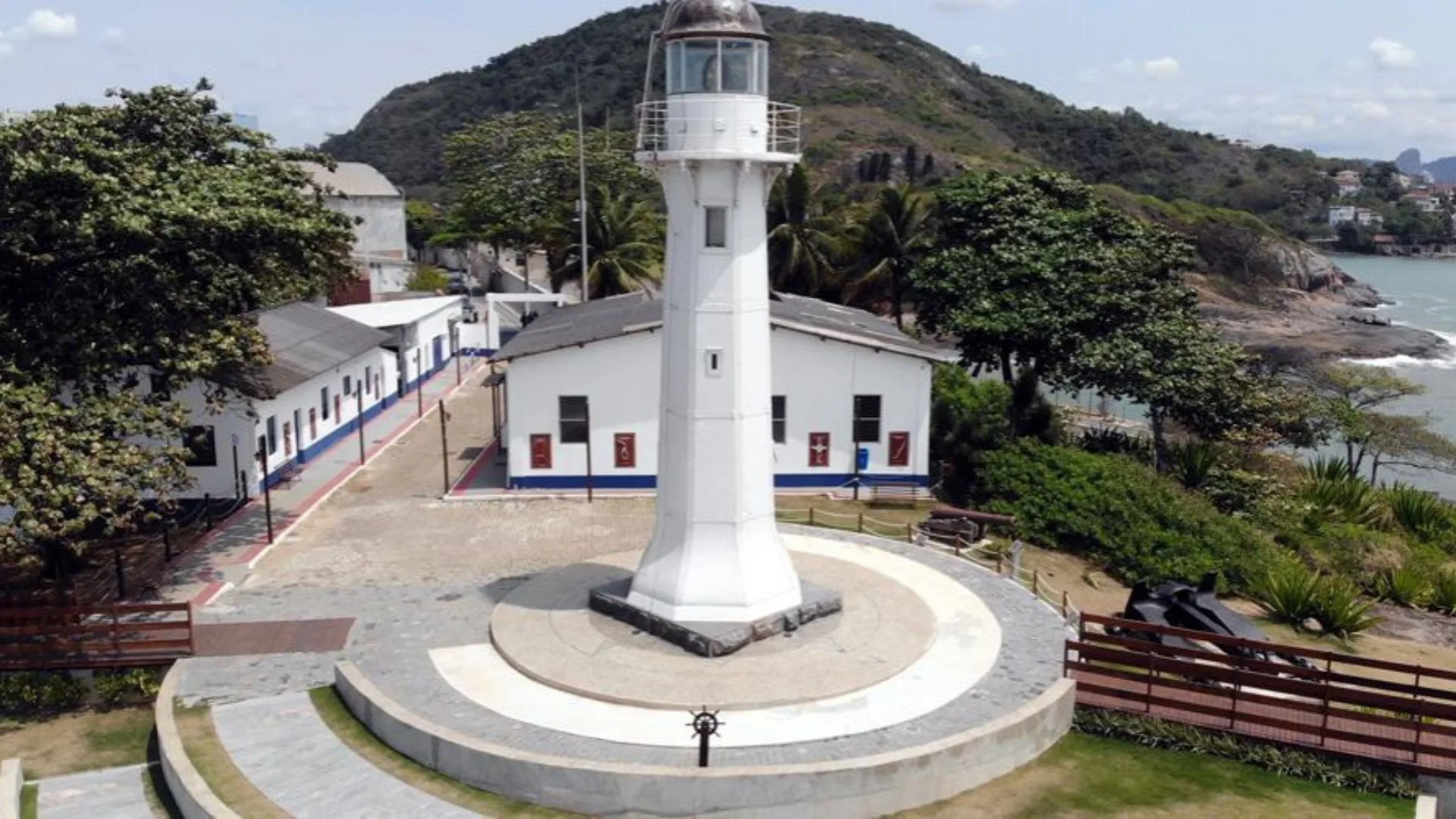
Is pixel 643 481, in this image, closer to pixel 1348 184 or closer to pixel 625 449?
pixel 625 449

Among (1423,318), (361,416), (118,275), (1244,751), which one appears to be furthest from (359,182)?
(1423,318)

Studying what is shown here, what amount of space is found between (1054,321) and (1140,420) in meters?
20.3

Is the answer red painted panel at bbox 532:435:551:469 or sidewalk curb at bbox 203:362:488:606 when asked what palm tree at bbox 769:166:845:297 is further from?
red painted panel at bbox 532:435:551:469

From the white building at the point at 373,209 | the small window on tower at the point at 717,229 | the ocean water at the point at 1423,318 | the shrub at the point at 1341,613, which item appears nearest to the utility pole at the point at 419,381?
the small window on tower at the point at 717,229

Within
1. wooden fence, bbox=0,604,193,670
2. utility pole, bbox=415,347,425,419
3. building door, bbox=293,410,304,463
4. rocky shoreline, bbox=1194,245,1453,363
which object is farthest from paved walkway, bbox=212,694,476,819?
rocky shoreline, bbox=1194,245,1453,363

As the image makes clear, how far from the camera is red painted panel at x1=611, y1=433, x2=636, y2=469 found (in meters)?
28.3

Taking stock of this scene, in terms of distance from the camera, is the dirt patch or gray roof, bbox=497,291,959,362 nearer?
the dirt patch

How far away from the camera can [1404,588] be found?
2366 cm

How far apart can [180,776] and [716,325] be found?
359 inches

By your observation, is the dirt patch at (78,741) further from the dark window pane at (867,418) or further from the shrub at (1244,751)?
the dark window pane at (867,418)

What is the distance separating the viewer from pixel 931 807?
13383 mm

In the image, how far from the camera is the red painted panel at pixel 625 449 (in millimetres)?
28328

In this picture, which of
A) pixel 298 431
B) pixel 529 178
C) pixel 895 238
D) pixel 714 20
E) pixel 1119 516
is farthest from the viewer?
pixel 529 178

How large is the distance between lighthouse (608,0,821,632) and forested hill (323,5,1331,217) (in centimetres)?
9629
